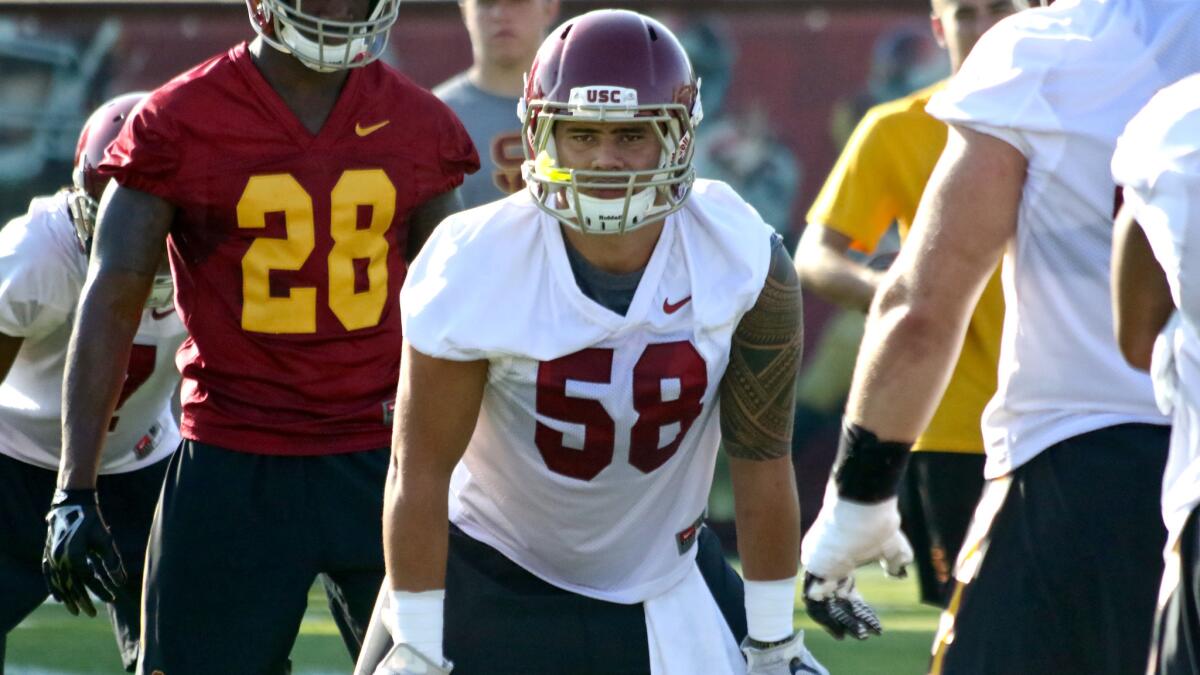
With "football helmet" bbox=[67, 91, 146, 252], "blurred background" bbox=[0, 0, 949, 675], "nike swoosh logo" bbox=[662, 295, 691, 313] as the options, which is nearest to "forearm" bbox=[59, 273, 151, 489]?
"football helmet" bbox=[67, 91, 146, 252]

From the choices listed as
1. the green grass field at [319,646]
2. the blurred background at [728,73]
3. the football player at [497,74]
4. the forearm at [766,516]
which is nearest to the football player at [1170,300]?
the forearm at [766,516]

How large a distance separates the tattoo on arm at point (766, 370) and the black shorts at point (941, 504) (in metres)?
1.21

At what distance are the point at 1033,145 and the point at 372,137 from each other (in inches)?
56.4

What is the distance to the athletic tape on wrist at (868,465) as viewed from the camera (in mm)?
2959

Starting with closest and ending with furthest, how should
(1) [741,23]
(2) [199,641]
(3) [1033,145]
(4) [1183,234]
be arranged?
(4) [1183,234] < (3) [1033,145] < (2) [199,641] < (1) [741,23]

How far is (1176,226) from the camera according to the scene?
236cm

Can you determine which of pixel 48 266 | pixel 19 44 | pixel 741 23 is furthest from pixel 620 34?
pixel 19 44

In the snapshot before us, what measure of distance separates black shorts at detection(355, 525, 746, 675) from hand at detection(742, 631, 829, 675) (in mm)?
177

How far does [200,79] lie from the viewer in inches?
145

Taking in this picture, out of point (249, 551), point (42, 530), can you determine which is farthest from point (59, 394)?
point (249, 551)

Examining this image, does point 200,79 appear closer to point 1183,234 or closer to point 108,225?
point 108,225

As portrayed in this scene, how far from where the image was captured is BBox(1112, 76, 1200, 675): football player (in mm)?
2357

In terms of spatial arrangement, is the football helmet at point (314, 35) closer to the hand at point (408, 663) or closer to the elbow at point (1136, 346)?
the hand at point (408, 663)

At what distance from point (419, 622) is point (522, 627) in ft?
0.60
